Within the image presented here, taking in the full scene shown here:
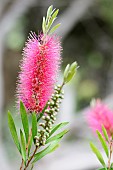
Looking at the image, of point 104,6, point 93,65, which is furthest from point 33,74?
point 93,65

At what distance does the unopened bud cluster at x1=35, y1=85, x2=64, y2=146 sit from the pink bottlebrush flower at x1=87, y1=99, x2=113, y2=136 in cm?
10

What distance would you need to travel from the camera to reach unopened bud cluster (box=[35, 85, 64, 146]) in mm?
356

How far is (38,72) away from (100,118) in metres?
0.12

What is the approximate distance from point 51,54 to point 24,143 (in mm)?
81

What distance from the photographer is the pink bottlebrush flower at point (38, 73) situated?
368mm

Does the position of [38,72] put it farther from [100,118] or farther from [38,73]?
[100,118]

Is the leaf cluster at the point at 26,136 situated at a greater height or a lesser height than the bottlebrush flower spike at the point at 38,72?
lesser

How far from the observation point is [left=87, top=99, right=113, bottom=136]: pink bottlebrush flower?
0.44 m

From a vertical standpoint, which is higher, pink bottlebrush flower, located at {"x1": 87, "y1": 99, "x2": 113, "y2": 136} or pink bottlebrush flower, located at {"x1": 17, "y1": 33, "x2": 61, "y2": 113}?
pink bottlebrush flower, located at {"x1": 17, "y1": 33, "x2": 61, "y2": 113}

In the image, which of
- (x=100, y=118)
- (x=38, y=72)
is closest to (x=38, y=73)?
(x=38, y=72)

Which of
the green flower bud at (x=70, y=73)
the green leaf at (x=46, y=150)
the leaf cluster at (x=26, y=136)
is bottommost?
the green leaf at (x=46, y=150)

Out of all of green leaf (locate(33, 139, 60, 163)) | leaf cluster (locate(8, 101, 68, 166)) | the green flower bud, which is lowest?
green leaf (locate(33, 139, 60, 163))

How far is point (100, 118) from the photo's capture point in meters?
0.46

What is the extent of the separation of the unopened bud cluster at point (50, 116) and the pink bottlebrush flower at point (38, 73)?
13 mm
